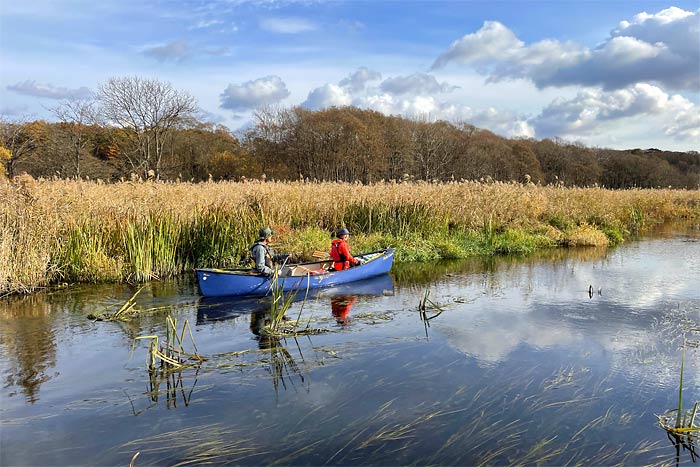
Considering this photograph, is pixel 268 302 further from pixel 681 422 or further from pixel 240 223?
pixel 681 422

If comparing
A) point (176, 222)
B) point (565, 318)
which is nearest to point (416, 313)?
point (565, 318)

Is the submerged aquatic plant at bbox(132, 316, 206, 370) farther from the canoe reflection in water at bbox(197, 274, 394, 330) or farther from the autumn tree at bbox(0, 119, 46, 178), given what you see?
the autumn tree at bbox(0, 119, 46, 178)

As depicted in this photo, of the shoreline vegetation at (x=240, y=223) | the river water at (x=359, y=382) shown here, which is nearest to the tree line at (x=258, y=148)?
the shoreline vegetation at (x=240, y=223)

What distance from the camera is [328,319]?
8867 mm

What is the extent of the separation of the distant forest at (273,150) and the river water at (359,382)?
28.2 meters

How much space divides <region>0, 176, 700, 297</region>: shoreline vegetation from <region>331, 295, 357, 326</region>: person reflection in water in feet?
9.93

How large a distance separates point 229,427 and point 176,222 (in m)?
8.04

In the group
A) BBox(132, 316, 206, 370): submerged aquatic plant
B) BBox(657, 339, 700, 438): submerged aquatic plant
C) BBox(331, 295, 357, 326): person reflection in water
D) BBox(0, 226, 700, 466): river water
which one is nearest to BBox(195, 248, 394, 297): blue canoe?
BBox(0, 226, 700, 466): river water

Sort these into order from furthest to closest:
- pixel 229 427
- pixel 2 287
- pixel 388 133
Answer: pixel 388 133 < pixel 2 287 < pixel 229 427

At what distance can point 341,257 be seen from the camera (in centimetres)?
1137

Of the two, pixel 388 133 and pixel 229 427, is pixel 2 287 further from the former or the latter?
pixel 388 133

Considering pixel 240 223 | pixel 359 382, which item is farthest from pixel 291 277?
pixel 359 382

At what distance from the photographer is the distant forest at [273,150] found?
36.4 meters

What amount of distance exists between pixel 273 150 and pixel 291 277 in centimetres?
3440
